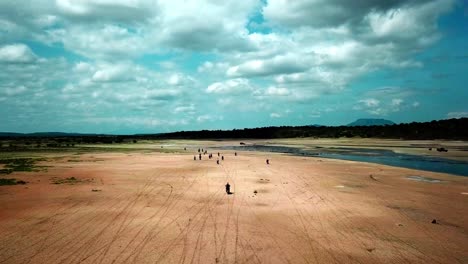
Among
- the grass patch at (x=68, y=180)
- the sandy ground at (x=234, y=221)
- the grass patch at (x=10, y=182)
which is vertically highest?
the grass patch at (x=10, y=182)

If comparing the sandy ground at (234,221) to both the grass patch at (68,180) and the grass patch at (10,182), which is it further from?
the grass patch at (10,182)

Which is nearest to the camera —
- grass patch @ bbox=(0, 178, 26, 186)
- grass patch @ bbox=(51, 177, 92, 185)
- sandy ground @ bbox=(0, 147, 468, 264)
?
sandy ground @ bbox=(0, 147, 468, 264)

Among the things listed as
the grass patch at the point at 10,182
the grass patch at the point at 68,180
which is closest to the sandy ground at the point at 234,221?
the grass patch at the point at 68,180

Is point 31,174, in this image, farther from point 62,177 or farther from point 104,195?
point 104,195

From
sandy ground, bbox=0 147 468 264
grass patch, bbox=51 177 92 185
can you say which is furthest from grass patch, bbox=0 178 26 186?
grass patch, bbox=51 177 92 185

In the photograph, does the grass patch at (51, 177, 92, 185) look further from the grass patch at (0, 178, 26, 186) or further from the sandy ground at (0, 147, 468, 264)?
the grass patch at (0, 178, 26, 186)

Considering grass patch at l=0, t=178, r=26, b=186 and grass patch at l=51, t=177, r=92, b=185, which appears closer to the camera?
grass patch at l=0, t=178, r=26, b=186

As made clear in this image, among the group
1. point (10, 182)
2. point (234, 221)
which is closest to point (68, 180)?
point (10, 182)

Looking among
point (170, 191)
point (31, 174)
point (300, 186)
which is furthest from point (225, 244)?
point (31, 174)
